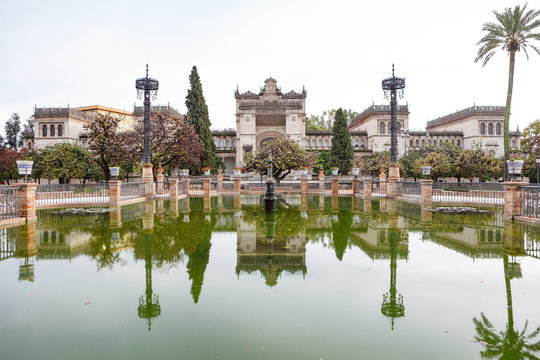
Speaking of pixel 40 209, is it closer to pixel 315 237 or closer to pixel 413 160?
pixel 315 237

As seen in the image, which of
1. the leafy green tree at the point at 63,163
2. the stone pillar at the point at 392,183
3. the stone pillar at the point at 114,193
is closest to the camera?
the stone pillar at the point at 114,193

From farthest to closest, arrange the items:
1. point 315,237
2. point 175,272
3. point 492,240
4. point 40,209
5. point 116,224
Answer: point 40,209, point 116,224, point 315,237, point 492,240, point 175,272

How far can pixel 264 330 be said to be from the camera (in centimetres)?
386

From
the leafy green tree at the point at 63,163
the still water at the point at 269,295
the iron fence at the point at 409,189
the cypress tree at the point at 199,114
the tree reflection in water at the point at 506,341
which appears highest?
the cypress tree at the point at 199,114

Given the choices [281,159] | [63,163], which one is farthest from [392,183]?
[63,163]

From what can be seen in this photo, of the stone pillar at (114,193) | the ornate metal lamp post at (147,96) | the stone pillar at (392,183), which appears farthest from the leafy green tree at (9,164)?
the stone pillar at (392,183)

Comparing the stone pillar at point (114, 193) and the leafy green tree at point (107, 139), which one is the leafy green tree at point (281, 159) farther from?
the stone pillar at point (114, 193)

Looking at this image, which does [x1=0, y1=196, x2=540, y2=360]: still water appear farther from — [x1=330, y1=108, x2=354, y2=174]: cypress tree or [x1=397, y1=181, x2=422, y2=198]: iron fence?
[x1=330, y1=108, x2=354, y2=174]: cypress tree

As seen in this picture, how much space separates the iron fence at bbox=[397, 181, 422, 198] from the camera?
65.4 ft

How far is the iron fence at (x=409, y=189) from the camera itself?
19922mm

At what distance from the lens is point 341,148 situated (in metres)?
44.7

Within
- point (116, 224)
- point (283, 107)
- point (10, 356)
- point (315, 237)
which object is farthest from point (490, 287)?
point (283, 107)

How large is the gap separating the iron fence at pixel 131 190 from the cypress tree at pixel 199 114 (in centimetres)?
1945

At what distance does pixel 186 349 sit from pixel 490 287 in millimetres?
4635
